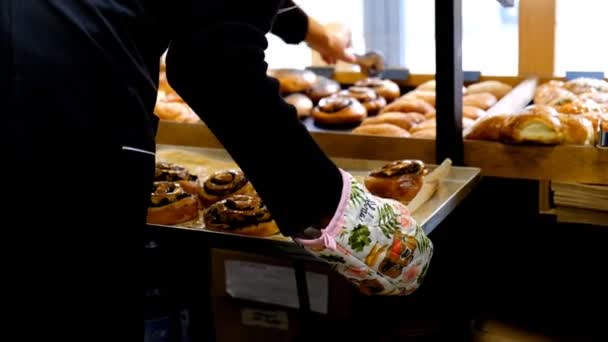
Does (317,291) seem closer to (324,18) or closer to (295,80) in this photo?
(295,80)

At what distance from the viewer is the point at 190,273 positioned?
236cm

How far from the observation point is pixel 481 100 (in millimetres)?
2781

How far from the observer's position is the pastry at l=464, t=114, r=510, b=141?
2248 mm

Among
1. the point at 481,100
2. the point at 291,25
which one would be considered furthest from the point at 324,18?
the point at 481,100

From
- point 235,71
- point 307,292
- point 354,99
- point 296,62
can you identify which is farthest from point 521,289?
point 296,62

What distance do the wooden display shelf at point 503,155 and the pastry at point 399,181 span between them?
22cm

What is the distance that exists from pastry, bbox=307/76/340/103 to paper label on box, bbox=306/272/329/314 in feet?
3.81

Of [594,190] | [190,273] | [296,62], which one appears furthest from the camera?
[296,62]

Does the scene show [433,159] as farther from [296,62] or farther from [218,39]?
[296,62]

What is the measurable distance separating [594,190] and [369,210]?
0.89 m

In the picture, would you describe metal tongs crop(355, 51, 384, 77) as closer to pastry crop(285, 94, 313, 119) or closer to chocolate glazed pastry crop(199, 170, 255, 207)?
pastry crop(285, 94, 313, 119)

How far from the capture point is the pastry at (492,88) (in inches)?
114

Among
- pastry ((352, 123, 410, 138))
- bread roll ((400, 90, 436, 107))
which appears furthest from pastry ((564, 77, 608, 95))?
pastry ((352, 123, 410, 138))

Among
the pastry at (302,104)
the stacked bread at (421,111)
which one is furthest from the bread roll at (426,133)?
the pastry at (302,104)
